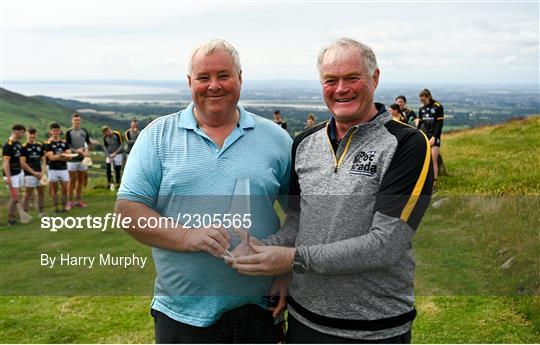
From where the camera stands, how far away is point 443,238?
739cm

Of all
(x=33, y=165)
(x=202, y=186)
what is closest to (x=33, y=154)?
(x=33, y=165)

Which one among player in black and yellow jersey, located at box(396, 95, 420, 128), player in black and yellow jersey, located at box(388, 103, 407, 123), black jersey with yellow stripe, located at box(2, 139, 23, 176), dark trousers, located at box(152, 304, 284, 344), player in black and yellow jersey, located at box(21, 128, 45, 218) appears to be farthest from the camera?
player in black and yellow jersey, located at box(396, 95, 420, 128)

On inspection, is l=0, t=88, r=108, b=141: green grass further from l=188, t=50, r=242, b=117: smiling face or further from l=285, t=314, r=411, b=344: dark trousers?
l=285, t=314, r=411, b=344: dark trousers

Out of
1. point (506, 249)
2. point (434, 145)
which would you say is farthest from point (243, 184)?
point (434, 145)

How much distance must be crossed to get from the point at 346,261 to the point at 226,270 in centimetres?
77

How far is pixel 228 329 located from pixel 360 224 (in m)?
1.05

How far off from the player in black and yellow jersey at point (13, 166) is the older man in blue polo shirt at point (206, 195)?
11742mm

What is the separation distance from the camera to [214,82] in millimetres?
2914

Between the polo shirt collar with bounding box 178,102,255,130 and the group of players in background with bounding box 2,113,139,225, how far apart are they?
10.3 meters

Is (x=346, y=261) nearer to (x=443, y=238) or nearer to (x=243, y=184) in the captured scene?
(x=243, y=184)

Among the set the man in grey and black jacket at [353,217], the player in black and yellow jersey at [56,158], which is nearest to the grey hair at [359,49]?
the man in grey and black jacket at [353,217]

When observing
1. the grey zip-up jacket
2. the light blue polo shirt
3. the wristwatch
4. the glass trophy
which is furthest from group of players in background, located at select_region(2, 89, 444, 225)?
the wristwatch

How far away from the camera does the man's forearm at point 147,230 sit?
290 centimetres

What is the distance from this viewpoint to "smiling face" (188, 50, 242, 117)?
2.90m
